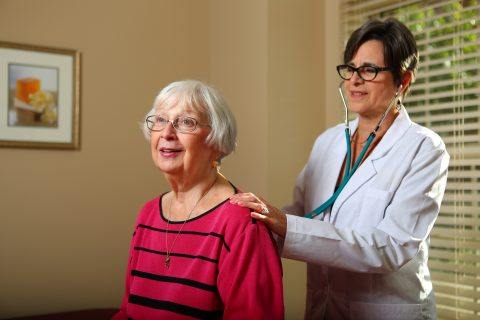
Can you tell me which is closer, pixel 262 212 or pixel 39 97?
pixel 262 212

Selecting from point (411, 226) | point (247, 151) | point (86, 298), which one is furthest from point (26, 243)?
point (411, 226)

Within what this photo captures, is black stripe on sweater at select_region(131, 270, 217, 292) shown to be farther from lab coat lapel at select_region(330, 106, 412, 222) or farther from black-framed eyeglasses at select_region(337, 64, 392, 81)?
black-framed eyeglasses at select_region(337, 64, 392, 81)

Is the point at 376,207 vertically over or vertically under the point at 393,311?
over

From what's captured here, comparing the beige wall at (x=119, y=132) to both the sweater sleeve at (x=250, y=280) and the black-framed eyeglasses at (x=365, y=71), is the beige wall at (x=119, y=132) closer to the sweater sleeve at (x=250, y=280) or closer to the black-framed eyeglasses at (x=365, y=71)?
the black-framed eyeglasses at (x=365, y=71)

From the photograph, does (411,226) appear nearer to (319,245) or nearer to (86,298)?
(319,245)

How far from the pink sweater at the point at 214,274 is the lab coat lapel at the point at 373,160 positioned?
434mm

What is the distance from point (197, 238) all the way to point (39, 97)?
1.73 m

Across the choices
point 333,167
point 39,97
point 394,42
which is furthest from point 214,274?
point 39,97

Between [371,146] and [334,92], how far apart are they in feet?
3.78

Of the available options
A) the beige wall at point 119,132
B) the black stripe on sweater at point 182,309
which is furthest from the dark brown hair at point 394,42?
the beige wall at point 119,132

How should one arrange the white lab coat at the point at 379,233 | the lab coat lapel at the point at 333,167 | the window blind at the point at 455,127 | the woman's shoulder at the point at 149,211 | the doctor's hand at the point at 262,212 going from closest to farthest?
the doctor's hand at the point at 262,212 < the white lab coat at the point at 379,233 < the woman's shoulder at the point at 149,211 < the lab coat lapel at the point at 333,167 < the window blind at the point at 455,127

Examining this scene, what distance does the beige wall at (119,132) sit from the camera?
3.02 m

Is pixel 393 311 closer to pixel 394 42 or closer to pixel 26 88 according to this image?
pixel 394 42

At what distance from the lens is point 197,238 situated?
1.66m
